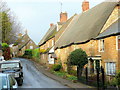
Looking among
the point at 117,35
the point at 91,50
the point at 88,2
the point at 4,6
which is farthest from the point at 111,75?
the point at 4,6

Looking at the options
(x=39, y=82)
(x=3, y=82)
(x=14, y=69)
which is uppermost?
(x=14, y=69)

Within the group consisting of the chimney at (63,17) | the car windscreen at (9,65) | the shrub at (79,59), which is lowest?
the car windscreen at (9,65)

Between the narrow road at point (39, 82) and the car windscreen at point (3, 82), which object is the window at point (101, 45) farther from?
the car windscreen at point (3, 82)

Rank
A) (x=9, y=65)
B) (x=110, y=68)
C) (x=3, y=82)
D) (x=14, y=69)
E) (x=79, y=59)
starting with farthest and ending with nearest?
1. (x=79, y=59)
2. (x=110, y=68)
3. (x=9, y=65)
4. (x=14, y=69)
5. (x=3, y=82)

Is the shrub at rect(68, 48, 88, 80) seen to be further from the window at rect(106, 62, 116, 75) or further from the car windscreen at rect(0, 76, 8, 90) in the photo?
the car windscreen at rect(0, 76, 8, 90)

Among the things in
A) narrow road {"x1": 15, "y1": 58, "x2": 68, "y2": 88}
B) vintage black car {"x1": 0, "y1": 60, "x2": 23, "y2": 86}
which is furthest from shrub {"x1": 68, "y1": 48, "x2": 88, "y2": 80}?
vintage black car {"x1": 0, "y1": 60, "x2": 23, "y2": 86}

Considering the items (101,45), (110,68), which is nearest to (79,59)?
(110,68)

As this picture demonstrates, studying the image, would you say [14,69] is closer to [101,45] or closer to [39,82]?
[39,82]

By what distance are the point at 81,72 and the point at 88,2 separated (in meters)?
20.9

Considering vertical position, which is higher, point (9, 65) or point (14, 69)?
point (9, 65)

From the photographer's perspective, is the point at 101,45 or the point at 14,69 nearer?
the point at 14,69

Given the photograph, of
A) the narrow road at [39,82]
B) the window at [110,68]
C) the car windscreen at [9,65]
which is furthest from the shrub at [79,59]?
the car windscreen at [9,65]

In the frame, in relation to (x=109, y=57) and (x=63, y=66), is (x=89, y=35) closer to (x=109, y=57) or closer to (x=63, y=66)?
(x=109, y=57)

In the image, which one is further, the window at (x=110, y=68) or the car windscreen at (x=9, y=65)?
the window at (x=110, y=68)
